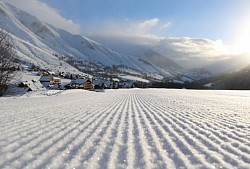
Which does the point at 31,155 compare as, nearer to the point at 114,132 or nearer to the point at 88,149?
the point at 88,149

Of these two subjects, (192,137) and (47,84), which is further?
(47,84)

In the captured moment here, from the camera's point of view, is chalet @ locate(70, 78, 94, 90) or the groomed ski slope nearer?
the groomed ski slope

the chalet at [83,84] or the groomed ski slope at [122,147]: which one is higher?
the chalet at [83,84]

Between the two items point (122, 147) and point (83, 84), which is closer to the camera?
point (122, 147)

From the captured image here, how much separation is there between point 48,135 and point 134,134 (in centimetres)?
213

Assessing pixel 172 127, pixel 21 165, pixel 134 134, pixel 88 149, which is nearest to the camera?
pixel 21 165

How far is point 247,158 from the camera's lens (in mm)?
4445

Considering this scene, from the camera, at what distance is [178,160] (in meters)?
4.45

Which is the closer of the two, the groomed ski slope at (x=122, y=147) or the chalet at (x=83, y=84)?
the groomed ski slope at (x=122, y=147)

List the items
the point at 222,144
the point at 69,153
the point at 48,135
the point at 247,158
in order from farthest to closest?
the point at 48,135
the point at 222,144
the point at 69,153
the point at 247,158

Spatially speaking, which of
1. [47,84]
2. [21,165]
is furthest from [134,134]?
[47,84]

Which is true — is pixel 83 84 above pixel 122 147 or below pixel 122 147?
above

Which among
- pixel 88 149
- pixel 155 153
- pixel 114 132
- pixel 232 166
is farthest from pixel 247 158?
pixel 114 132

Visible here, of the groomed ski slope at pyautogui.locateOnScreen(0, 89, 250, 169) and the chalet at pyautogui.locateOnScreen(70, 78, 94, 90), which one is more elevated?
the chalet at pyautogui.locateOnScreen(70, 78, 94, 90)
